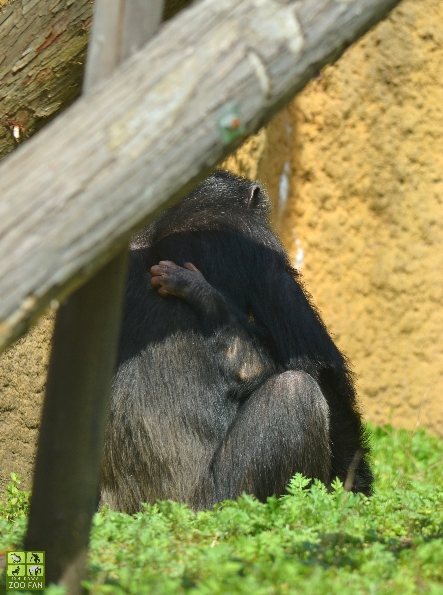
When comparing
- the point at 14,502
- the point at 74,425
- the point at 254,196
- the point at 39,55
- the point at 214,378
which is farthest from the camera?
the point at 254,196

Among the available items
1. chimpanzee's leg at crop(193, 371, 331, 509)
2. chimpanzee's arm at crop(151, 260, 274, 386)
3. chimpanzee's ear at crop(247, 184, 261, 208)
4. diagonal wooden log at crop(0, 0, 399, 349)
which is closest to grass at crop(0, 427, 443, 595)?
chimpanzee's leg at crop(193, 371, 331, 509)

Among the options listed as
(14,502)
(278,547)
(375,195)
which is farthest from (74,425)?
(375,195)

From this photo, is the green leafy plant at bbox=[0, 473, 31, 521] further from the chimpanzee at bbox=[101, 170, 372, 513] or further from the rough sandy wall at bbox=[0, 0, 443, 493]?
the rough sandy wall at bbox=[0, 0, 443, 493]

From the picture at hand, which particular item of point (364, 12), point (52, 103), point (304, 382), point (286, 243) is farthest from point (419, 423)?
point (364, 12)

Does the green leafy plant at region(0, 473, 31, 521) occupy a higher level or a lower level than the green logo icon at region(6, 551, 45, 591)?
lower

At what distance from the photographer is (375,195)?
7.40 meters

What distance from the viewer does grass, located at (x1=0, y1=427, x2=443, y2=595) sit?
2348 mm

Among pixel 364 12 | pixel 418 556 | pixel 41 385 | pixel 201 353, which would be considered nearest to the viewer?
→ pixel 364 12

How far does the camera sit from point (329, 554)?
2.68m

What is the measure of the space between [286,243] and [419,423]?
2.19m

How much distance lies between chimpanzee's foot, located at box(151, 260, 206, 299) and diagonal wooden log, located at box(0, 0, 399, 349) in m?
1.87

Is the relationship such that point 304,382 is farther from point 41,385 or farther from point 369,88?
point 369,88

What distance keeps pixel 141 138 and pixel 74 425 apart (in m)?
0.94

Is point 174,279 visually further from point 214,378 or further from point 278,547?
point 278,547
